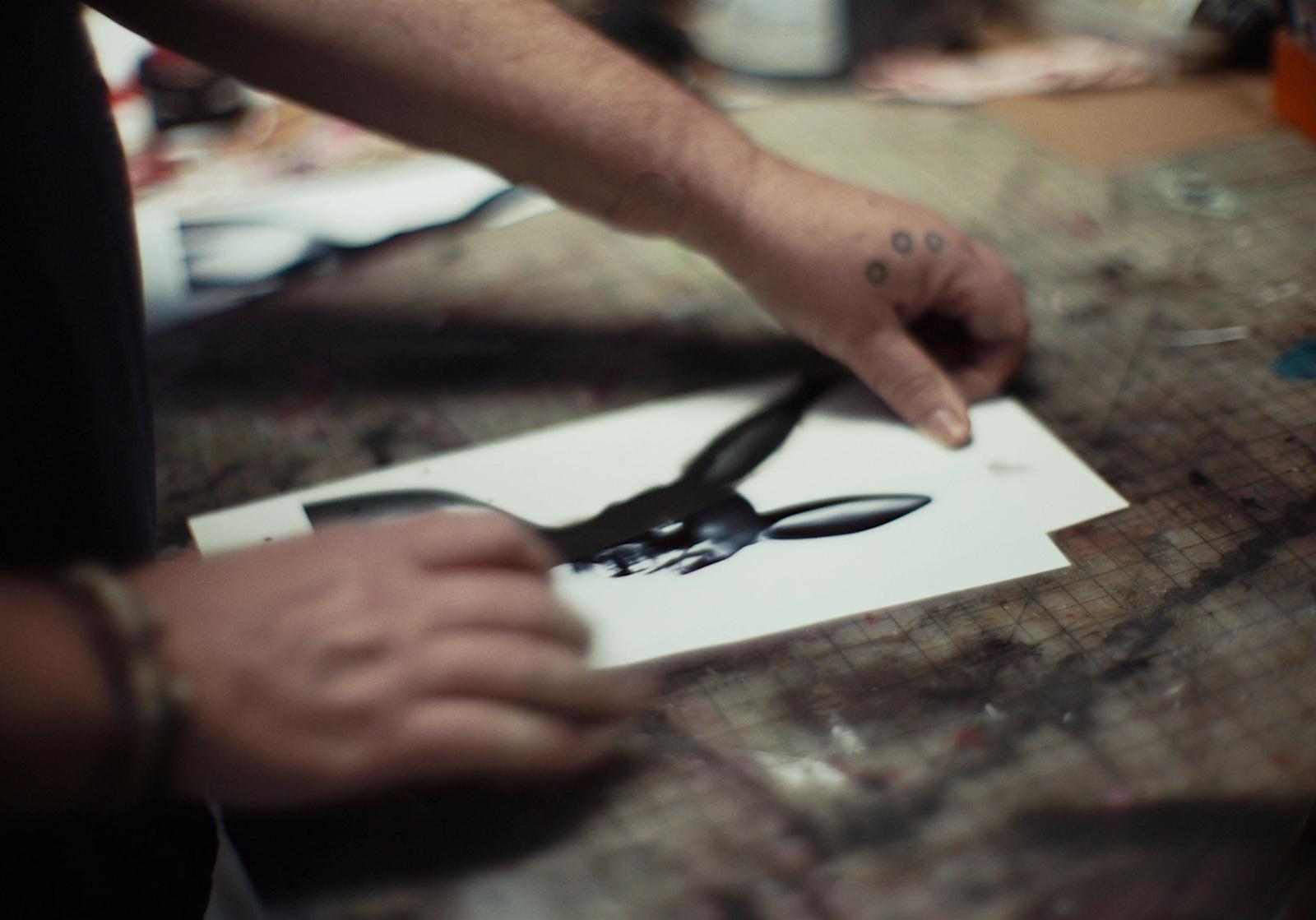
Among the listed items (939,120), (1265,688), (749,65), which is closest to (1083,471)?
(1265,688)

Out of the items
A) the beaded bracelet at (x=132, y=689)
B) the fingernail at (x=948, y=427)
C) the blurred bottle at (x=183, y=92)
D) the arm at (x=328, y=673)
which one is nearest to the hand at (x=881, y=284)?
the fingernail at (x=948, y=427)

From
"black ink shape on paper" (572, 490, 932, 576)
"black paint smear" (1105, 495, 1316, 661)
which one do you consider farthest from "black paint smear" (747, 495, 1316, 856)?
"black ink shape on paper" (572, 490, 932, 576)

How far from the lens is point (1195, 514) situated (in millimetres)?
614

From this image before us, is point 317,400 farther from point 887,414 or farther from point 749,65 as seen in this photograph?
point 749,65

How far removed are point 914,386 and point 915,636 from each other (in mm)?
216

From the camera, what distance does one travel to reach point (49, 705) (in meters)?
0.36

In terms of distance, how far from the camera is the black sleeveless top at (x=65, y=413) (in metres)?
0.50

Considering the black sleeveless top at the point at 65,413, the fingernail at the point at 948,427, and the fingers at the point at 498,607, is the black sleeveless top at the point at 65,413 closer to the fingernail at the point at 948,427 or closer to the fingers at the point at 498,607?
the fingers at the point at 498,607

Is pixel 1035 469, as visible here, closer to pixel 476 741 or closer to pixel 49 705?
pixel 476 741

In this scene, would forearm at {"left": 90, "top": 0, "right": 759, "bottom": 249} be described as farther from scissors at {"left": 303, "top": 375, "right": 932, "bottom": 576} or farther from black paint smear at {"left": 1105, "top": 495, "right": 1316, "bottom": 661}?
black paint smear at {"left": 1105, "top": 495, "right": 1316, "bottom": 661}

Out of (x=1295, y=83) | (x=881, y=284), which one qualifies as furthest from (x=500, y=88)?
(x=1295, y=83)

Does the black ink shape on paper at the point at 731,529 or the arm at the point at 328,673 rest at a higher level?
the arm at the point at 328,673

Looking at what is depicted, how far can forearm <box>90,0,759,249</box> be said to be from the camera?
2.26 feet

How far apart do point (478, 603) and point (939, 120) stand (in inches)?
35.1
